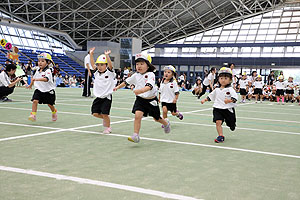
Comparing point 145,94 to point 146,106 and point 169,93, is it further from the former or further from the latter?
point 169,93

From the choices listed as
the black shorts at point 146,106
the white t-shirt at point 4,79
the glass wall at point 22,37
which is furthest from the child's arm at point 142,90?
the glass wall at point 22,37

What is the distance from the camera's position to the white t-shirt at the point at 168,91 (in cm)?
785

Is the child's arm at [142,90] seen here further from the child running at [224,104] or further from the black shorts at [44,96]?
the black shorts at [44,96]

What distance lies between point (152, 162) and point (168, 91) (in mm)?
3956

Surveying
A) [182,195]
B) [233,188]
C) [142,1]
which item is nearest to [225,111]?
[233,188]

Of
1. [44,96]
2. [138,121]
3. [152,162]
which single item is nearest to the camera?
[152,162]

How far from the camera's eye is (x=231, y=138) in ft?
20.3

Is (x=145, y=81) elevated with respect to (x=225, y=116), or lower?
elevated

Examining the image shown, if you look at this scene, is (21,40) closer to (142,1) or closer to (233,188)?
(142,1)

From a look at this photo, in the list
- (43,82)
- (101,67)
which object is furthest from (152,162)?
(43,82)

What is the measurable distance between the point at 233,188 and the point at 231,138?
3.11 metres

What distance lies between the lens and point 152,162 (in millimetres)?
4145

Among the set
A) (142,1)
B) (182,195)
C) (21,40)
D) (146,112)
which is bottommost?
Result: (182,195)

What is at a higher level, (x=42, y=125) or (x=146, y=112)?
(x=146, y=112)
